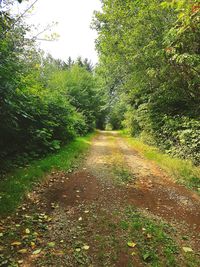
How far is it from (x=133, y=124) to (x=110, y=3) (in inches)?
384

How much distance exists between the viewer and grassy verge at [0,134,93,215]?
541cm

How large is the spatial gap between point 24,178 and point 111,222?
A: 3.05m

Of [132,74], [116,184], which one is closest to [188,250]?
[116,184]

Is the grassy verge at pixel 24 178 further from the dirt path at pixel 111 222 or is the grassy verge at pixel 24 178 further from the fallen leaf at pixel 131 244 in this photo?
the fallen leaf at pixel 131 244

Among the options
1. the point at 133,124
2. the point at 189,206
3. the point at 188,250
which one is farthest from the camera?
the point at 133,124

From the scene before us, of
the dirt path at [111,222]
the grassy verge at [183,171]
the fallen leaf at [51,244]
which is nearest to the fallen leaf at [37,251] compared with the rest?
the dirt path at [111,222]

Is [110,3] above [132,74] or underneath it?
above

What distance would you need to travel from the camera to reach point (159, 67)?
Result: 13.7 m

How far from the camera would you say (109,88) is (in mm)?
23109

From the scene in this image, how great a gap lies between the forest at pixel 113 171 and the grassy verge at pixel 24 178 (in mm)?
29

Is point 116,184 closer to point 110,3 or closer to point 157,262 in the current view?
point 157,262

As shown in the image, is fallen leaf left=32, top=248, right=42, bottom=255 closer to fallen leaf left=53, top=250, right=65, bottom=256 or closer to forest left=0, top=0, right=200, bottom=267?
forest left=0, top=0, right=200, bottom=267

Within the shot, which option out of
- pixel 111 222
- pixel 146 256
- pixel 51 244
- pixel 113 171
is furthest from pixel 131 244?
pixel 113 171

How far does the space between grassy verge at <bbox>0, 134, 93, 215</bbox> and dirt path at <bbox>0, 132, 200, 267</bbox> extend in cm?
29
